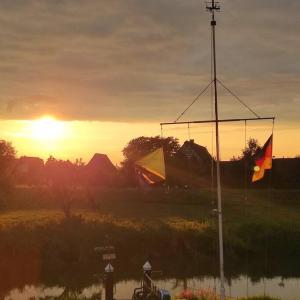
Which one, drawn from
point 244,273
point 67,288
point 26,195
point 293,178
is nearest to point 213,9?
point 67,288

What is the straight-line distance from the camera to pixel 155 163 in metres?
23.1

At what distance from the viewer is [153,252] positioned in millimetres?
43844

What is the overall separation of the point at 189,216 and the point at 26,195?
78.9 feet

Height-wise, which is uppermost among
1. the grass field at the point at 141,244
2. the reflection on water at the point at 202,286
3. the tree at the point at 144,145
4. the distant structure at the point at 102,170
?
the tree at the point at 144,145

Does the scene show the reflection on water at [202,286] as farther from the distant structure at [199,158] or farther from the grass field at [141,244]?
the distant structure at [199,158]

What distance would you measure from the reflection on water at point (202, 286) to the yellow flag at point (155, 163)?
39.6 feet

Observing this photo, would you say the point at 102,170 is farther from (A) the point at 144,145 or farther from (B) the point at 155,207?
(A) the point at 144,145

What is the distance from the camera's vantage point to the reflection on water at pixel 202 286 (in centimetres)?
3412

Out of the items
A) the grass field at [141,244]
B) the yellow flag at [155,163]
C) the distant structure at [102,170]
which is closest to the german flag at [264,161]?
the yellow flag at [155,163]

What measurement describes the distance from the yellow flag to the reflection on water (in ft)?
39.6

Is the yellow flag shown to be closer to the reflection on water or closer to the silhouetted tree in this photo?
the reflection on water

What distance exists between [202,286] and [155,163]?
15749 millimetres

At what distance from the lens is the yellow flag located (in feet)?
75.3

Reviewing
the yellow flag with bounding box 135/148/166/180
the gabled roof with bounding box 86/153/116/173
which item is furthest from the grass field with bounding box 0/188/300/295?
the gabled roof with bounding box 86/153/116/173
